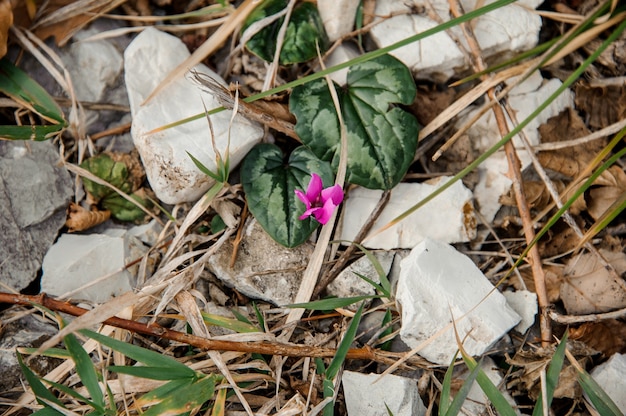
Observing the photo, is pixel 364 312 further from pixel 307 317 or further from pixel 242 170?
pixel 242 170

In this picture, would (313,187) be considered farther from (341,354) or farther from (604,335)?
(604,335)

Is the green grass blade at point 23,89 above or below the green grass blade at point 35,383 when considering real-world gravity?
above

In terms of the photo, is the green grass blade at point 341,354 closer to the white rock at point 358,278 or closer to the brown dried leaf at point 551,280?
the white rock at point 358,278

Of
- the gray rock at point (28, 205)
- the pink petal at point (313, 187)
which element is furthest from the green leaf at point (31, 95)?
the pink petal at point (313, 187)

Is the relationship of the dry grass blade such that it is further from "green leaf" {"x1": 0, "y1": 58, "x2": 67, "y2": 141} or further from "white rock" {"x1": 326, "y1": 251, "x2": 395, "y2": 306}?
"white rock" {"x1": 326, "y1": 251, "x2": 395, "y2": 306}

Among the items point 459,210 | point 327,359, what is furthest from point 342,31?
point 327,359

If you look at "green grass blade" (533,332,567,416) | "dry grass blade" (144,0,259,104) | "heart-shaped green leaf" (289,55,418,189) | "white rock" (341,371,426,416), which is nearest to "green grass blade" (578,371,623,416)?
"green grass blade" (533,332,567,416)

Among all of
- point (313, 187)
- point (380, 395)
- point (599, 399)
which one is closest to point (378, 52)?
point (313, 187)
